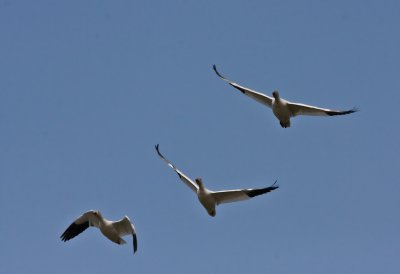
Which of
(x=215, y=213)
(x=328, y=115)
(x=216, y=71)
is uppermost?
(x=216, y=71)

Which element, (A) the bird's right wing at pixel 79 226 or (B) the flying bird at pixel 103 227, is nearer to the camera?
(B) the flying bird at pixel 103 227

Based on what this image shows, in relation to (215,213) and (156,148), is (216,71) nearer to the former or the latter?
(156,148)

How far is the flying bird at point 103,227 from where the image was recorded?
37062 millimetres

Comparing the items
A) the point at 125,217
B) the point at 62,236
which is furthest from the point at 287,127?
the point at 62,236

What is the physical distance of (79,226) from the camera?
39.5 m

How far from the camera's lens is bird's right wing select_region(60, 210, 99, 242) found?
38.8 meters

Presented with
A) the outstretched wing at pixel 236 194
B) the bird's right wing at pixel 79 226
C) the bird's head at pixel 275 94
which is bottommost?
the outstretched wing at pixel 236 194

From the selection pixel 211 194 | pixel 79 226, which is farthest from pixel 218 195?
pixel 79 226

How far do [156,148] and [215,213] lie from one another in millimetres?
4436

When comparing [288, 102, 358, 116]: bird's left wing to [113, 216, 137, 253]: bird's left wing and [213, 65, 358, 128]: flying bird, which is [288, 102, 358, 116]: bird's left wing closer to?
[213, 65, 358, 128]: flying bird

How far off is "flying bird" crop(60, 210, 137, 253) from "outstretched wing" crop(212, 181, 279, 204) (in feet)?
10.8

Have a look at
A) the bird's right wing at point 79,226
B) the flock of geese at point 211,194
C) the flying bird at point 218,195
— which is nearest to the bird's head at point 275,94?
the flock of geese at point 211,194

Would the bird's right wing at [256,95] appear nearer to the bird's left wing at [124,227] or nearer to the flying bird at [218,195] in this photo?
the flying bird at [218,195]

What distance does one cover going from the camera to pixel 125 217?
36844 mm
